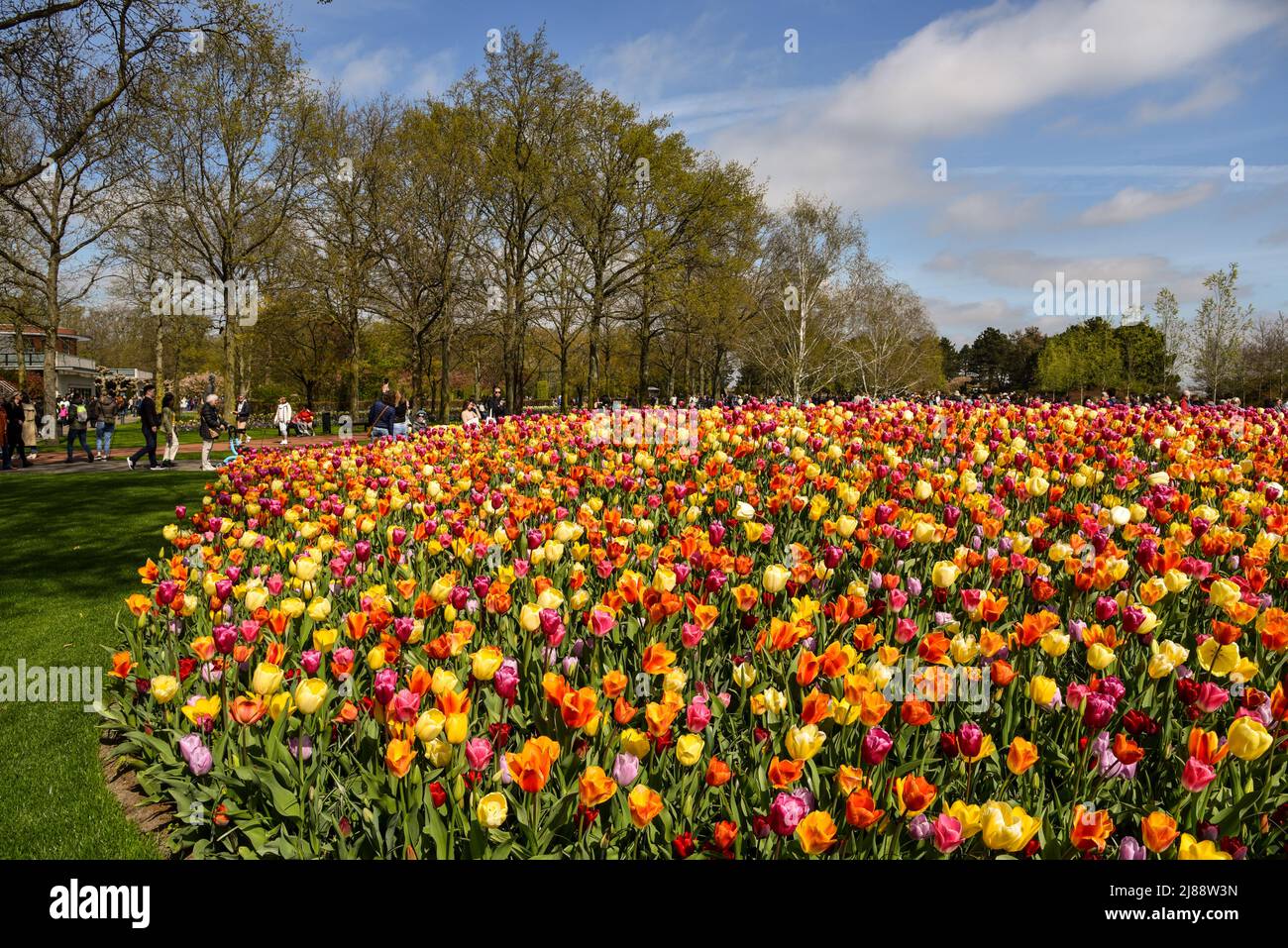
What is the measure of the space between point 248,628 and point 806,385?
3761 centimetres

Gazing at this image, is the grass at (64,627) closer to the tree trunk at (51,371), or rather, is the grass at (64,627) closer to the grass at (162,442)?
the grass at (162,442)

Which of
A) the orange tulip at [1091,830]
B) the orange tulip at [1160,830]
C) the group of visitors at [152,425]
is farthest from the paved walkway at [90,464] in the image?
the orange tulip at [1160,830]

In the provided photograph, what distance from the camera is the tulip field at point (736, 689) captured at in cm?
197

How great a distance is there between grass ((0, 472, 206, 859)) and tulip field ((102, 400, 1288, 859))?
24 cm

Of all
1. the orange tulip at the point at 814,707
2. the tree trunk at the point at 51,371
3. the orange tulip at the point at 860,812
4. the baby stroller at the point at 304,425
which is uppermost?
the tree trunk at the point at 51,371

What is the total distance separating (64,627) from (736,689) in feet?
16.9

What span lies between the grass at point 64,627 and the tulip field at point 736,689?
24 cm

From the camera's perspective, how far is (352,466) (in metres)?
7.28

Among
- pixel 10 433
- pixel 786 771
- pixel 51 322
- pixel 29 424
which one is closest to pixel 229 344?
pixel 51 322

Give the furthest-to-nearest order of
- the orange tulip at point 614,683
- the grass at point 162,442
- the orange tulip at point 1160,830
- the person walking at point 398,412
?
the grass at point 162,442 → the person walking at point 398,412 → the orange tulip at point 614,683 → the orange tulip at point 1160,830

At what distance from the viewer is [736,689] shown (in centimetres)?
287

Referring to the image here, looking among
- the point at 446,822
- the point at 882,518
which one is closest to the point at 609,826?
the point at 446,822

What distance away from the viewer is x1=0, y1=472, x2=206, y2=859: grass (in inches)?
120

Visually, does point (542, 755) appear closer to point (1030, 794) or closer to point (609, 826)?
point (609, 826)
